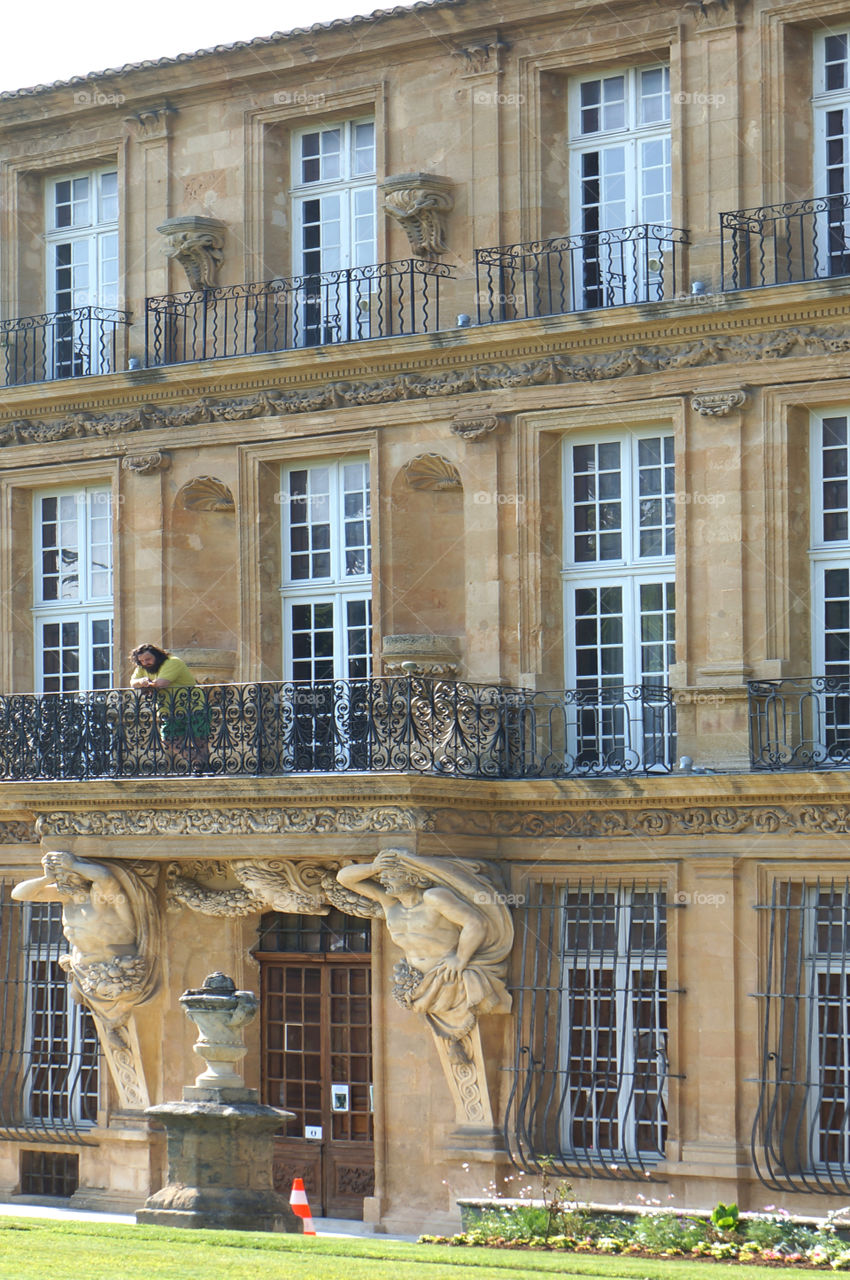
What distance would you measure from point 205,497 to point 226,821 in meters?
3.89

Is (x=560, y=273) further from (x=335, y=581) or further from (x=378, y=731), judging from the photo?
(x=378, y=731)

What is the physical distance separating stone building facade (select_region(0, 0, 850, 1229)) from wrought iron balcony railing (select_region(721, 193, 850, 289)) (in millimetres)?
47

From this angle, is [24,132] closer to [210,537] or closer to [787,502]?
[210,537]

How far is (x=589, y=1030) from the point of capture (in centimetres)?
2345

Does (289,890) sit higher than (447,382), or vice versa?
(447,382)

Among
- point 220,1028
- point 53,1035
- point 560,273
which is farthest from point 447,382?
point 53,1035

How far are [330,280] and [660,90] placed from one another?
3.74 metres

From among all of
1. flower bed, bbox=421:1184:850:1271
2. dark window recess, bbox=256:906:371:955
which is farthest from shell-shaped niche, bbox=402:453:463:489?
flower bed, bbox=421:1184:850:1271

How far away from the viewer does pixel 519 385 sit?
24.1 m

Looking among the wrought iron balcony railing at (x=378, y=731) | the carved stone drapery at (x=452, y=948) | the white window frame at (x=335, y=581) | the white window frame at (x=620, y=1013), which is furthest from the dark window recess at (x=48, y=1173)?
the white window frame at (x=620, y=1013)

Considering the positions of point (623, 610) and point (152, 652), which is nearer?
point (623, 610)

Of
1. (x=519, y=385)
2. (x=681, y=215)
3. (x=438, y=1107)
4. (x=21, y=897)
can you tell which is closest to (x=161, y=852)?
(x=21, y=897)

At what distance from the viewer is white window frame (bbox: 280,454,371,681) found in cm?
2536

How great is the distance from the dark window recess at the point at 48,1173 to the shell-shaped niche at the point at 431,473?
300 inches
